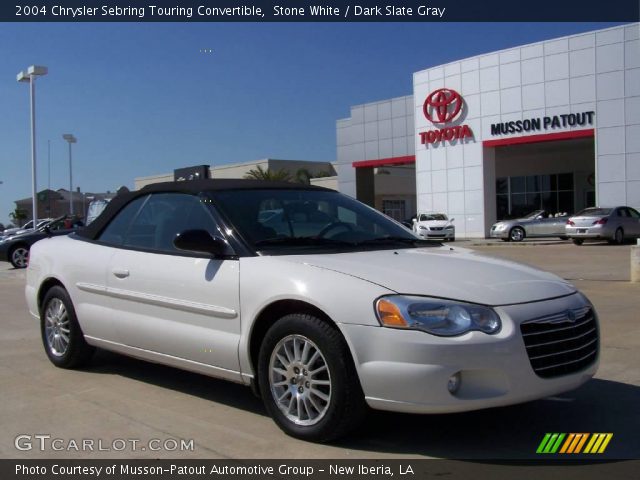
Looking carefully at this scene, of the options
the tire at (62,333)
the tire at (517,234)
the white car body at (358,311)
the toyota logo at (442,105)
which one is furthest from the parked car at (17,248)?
the toyota logo at (442,105)

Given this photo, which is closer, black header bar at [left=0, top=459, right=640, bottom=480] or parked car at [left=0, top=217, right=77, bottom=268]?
black header bar at [left=0, top=459, right=640, bottom=480]

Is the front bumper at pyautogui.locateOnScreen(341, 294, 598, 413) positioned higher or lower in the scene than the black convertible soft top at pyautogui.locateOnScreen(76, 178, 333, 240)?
lower

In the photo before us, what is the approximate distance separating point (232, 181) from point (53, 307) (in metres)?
2.09

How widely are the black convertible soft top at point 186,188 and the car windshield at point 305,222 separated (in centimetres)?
9

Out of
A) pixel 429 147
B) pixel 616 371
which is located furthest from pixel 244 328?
pixel 429 147

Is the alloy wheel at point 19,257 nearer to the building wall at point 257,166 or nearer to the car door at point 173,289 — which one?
the car door at point 173,289

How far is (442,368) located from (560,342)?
818mm

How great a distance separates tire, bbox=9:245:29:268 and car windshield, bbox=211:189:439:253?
1596cm

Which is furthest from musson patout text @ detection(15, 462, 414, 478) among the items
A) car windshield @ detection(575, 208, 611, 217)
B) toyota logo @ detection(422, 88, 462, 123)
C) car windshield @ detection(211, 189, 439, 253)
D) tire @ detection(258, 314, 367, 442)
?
toyota logo @ detection(422, 88, 462, 123)

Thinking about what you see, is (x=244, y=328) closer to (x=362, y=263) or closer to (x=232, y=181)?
(x=362, y=263)

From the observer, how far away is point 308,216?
5.02 metres

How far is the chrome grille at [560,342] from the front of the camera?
3.75m

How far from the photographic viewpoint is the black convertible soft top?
515 cm

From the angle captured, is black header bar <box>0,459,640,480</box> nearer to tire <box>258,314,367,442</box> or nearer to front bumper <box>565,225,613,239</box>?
tire <box>258,314,367,442</box>
